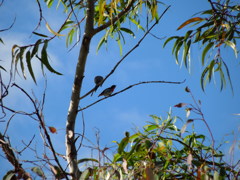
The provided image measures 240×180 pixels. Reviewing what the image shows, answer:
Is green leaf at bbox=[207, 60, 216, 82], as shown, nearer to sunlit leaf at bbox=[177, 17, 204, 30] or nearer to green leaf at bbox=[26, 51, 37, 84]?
sunlit leaf at bbox=[177, 17, 204, 30]

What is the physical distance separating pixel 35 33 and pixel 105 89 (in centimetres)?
190

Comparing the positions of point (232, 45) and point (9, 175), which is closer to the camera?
point (9, 175)

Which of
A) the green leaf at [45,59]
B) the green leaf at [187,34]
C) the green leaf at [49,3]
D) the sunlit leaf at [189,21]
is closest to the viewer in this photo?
the green leaf at [45,59]

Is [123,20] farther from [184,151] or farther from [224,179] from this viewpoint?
[224,179]

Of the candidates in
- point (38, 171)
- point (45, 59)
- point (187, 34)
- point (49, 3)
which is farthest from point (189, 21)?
point (38, 171)

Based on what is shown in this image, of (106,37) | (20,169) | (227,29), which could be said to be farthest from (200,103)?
(106,37)

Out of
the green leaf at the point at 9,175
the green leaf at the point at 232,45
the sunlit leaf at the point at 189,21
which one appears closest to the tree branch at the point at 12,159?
the green leaf at the point at 9,175

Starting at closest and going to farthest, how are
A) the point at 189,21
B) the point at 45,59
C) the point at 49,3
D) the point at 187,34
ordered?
the point at 45,59
the point at 189,21
the point at 187,34
the point at 49,3

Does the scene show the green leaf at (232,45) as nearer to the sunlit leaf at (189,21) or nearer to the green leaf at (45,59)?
the sunlit leaf at (189,21)

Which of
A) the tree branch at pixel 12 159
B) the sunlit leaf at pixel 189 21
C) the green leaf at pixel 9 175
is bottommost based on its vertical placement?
the green leaf at pixel 9 175

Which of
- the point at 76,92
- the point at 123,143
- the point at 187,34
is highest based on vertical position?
the point at 187,34

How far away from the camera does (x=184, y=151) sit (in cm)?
211

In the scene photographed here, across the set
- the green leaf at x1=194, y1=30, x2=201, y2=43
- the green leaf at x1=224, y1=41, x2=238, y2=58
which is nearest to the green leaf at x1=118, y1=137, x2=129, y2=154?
the green leaf at x1=224, y1=41, x2=238, y2=58

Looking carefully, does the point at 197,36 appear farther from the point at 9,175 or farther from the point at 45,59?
the point at 9,175
